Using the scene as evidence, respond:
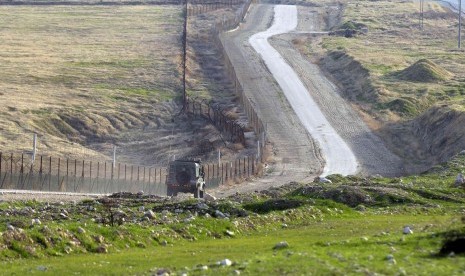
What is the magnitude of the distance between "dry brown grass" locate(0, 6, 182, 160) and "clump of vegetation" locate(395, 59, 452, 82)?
1918cm

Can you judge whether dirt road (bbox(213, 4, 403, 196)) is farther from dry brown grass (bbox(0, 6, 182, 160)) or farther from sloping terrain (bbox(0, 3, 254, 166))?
dry brown grass (bbox(0, 6, 182, 160))

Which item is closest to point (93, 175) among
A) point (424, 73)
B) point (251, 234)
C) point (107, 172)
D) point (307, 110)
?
point (107, 172)

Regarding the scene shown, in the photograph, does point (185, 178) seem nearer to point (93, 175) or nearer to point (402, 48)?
point (93, 175)

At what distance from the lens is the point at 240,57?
112 m

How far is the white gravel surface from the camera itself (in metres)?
70.8

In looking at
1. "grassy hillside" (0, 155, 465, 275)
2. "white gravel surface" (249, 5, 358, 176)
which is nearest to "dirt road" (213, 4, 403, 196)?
"white gravel surface" (249, 5, 358, 176)

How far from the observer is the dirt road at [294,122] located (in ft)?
221

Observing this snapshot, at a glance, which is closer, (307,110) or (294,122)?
(294,122)

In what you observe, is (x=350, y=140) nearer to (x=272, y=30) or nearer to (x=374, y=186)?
(x=374, y=186)

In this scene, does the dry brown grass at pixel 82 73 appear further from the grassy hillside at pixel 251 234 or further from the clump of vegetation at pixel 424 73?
the grassy hillside at pixel 251 234

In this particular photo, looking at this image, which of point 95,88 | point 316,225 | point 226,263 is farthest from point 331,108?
point 226,263

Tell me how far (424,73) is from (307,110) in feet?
42.5

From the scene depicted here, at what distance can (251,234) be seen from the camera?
30.0m

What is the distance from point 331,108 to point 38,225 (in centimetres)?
6387
